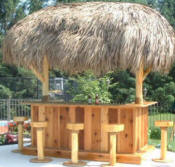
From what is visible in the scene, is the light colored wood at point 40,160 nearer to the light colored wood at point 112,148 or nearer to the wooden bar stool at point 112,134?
the wooden bar stool at point 112,134

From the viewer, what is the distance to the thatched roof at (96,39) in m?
7.02

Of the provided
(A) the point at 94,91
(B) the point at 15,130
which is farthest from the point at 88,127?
(A) the point at 94,91

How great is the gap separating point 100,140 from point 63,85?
878 centimetres

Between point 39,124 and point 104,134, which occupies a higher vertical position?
point 39,124

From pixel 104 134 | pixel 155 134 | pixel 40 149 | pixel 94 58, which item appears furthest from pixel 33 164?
pixel 155 134

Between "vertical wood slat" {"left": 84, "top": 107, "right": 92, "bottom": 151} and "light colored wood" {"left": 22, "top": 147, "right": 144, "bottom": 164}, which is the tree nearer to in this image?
"vertical wood slat" {"left": 84, "top": 107, "right": 92, "bottom": 151}

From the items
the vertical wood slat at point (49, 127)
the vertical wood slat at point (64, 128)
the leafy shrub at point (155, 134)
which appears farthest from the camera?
the leafy shrub at point (155, 134)

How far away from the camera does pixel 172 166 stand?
6945mm

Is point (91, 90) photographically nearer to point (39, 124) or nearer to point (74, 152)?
point (39, 124)

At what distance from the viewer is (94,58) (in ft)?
23.4

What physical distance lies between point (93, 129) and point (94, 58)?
4.88 feet

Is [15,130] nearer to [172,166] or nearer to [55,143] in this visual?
[55,143]

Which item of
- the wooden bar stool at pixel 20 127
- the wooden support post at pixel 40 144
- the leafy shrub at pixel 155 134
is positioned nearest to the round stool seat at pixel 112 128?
the wooden support post at pixel 40 144

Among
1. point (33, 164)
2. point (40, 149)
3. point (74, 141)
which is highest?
point (74, 141)
